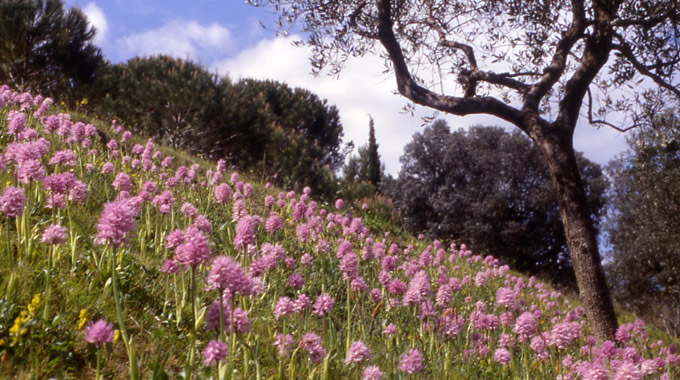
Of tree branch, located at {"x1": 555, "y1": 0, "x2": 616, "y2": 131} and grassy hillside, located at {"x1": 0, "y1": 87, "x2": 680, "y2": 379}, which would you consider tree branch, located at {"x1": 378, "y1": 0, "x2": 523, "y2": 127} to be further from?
grassy hillside, located at {"x1": 0, "y1": 87, "x2": 680, "y2": 379}

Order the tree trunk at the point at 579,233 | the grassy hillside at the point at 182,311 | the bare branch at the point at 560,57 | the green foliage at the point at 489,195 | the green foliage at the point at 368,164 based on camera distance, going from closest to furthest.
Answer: the grassy hillside at the point at 182,311, the tree trunk at the point at 579,233, the bare branch at the point at 560,57, the green foliage at the point at 489,195, the green foliage at the point at 368,164

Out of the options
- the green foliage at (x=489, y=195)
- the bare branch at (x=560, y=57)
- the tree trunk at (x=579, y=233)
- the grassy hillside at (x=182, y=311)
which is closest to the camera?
the grassy hillside at (x=182, y=311)

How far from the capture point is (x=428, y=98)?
9.15 m

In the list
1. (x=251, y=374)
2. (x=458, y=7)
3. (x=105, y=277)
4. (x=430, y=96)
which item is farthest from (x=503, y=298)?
(x=458, y=7)

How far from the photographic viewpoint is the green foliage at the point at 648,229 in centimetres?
1736

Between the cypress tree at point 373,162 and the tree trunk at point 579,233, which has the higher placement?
the cypress tree at point 373,162

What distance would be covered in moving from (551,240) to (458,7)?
21.1 metres

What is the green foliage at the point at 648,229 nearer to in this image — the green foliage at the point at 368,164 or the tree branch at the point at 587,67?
the tree branch at the point at 587,67

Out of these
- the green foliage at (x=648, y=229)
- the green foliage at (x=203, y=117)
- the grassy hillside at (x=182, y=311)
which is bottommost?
the grassy hillside at (x=182, y=311)

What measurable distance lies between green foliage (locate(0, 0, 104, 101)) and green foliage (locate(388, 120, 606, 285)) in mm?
16987

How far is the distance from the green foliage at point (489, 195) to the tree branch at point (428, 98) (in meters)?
18.6

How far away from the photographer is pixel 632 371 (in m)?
2.91

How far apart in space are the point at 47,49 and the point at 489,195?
22304 millimetres

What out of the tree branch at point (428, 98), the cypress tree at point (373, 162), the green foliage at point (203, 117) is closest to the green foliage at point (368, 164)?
the cypress tree at point (373, 162)
